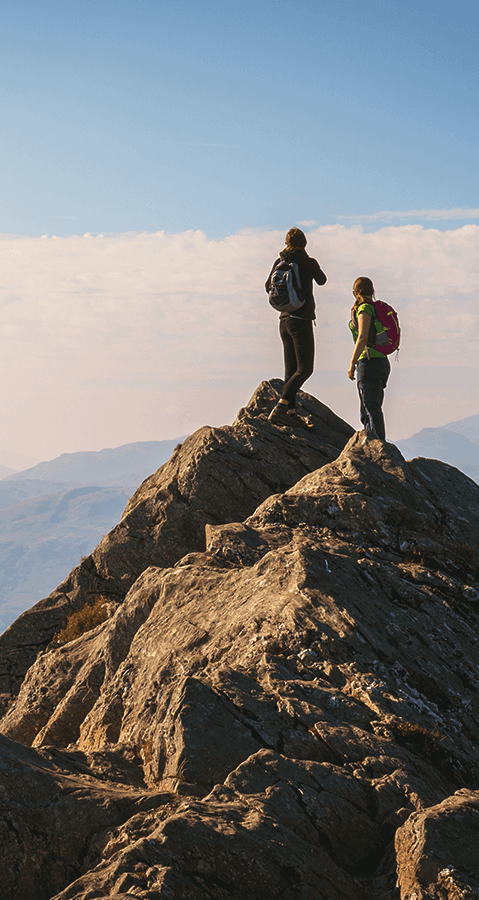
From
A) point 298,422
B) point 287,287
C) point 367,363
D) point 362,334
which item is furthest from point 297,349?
point 362,334

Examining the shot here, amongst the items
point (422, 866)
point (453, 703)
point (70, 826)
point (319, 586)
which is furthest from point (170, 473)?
point (422, 866)

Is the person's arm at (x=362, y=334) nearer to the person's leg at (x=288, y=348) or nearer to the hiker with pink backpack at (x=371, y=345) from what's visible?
the hiker with pink backpack at (x=371, y=345)

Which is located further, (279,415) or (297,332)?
(279,415)

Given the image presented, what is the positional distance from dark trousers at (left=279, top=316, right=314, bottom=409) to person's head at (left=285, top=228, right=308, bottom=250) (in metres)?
1.89

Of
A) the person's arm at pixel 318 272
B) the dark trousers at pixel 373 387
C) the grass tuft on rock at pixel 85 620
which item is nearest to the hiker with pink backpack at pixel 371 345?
the dark trousers at pixel 373 387

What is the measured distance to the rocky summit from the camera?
5.84m

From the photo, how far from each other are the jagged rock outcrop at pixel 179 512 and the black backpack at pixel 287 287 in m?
3.79

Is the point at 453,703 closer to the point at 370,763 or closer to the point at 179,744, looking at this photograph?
the point at 370,763

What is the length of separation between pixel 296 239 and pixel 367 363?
4.22 metres

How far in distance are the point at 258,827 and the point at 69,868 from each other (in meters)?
1.97

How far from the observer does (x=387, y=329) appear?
15.4 meters

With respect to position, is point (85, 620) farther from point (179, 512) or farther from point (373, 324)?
point (373, 324)

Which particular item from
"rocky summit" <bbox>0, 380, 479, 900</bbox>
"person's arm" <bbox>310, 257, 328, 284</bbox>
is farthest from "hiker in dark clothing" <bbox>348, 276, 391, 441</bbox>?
"person's arm" <bbox>310, 257, 328, 284</bbox>

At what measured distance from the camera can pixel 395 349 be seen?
15.6 metres
